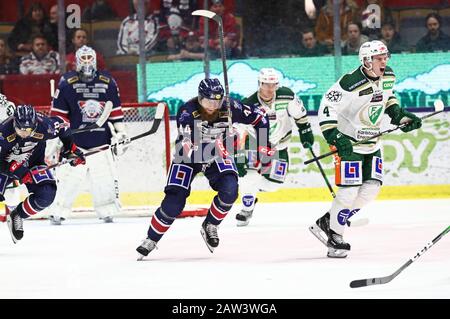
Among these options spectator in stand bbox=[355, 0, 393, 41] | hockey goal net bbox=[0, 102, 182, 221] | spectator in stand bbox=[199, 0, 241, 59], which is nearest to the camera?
hockey goal net bbox=[0, 102, 182, 221]

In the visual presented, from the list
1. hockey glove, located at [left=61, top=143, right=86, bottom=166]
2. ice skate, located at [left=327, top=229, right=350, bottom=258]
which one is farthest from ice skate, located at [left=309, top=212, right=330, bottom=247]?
hockey glove, located at [left=61, top=143, right=86, bottom=166]

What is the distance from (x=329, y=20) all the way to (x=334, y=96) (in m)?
4.19

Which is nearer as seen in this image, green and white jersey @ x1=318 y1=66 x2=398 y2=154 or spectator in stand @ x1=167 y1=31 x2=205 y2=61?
green and white jersey @ x1=318 y1=66 x2=398 y2=154

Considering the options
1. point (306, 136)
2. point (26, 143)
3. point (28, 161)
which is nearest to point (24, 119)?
point (26, 143)

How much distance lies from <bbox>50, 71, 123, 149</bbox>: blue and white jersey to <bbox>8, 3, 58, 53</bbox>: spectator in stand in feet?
5.50

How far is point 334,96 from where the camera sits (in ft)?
24.5

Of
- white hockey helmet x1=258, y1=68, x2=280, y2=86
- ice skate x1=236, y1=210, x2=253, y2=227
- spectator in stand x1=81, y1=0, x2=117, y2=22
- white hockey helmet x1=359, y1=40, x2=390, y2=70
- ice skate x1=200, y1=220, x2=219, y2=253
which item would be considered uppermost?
white hockey helmet x1=359, y1=40, x2=390, y2=70

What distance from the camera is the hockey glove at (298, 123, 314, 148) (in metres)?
Result: 8.44

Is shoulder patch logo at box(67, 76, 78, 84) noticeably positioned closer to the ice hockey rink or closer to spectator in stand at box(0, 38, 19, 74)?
the ice hockey rink

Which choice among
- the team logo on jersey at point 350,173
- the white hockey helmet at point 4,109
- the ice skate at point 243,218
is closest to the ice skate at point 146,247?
the team logo on jersey at point 350,173

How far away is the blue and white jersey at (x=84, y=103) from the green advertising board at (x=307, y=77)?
1455 millimetres

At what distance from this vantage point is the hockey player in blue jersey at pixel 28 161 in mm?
8109
